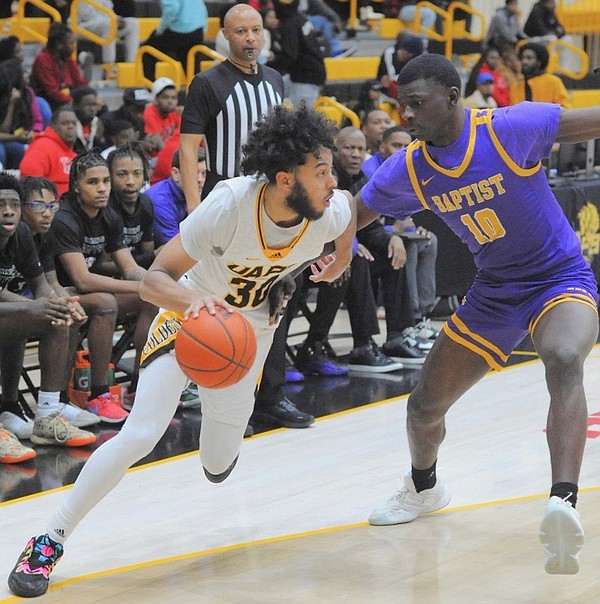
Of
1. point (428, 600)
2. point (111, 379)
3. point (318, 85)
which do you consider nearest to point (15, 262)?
point (111, 379)

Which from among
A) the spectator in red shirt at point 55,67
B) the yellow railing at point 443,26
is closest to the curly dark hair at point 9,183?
the spectator in red shirt at point 55,67

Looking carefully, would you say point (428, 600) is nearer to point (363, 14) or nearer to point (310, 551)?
point (310, 551)

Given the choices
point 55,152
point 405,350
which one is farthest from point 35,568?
point 55,152

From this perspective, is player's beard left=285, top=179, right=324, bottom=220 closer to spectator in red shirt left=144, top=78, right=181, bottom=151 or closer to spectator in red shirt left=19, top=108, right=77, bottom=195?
spectator in red shirt left=19, top=108, right=77, bottom=195

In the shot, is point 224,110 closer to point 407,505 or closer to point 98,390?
point 98,390

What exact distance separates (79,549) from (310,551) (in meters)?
0.92

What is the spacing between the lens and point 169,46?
505 inches

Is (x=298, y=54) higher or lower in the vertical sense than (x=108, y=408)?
higher

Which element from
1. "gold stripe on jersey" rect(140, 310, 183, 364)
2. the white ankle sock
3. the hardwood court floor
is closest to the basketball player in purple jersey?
the hardwood court floor

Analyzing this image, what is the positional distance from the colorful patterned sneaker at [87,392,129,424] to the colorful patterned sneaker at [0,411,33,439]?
39 centimetres

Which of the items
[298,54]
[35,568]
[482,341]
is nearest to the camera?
[35,568]

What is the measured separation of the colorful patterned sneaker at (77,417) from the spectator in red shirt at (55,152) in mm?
2529

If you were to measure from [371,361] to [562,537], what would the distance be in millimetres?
4345

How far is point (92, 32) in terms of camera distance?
13.0 meters
